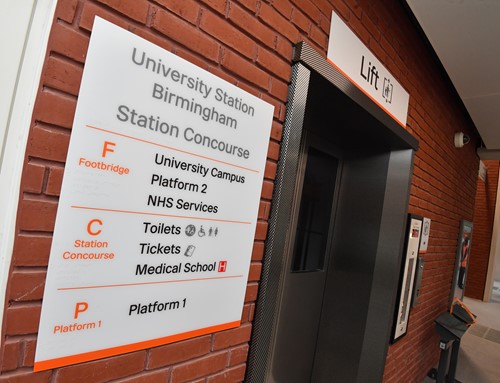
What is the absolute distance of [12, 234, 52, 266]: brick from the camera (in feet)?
2.41

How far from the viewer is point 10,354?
74 cm

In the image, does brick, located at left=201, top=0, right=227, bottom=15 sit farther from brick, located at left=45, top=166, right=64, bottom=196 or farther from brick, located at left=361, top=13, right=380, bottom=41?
brick, located at left=361, top=13, right=380, bottom=41

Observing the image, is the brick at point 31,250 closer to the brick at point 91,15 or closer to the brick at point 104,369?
the brick at point 104,369

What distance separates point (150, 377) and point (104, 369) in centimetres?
17

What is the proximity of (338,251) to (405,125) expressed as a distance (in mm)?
1147

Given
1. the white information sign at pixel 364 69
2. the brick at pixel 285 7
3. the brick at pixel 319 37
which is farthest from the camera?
the white information sign at pixel 364 69

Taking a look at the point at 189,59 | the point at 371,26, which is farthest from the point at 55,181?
the point at 371,26

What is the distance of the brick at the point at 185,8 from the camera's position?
3.11 ft

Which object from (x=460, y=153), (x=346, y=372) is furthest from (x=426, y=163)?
(x=346, y=372)

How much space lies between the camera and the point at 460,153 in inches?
→ 159

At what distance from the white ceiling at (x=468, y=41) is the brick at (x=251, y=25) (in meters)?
1.39

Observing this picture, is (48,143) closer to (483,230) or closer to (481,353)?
(481,353)

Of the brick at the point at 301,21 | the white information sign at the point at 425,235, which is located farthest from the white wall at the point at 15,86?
the white information sign at the point at 425,235

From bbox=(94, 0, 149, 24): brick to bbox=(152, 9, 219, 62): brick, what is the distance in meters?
0.03
